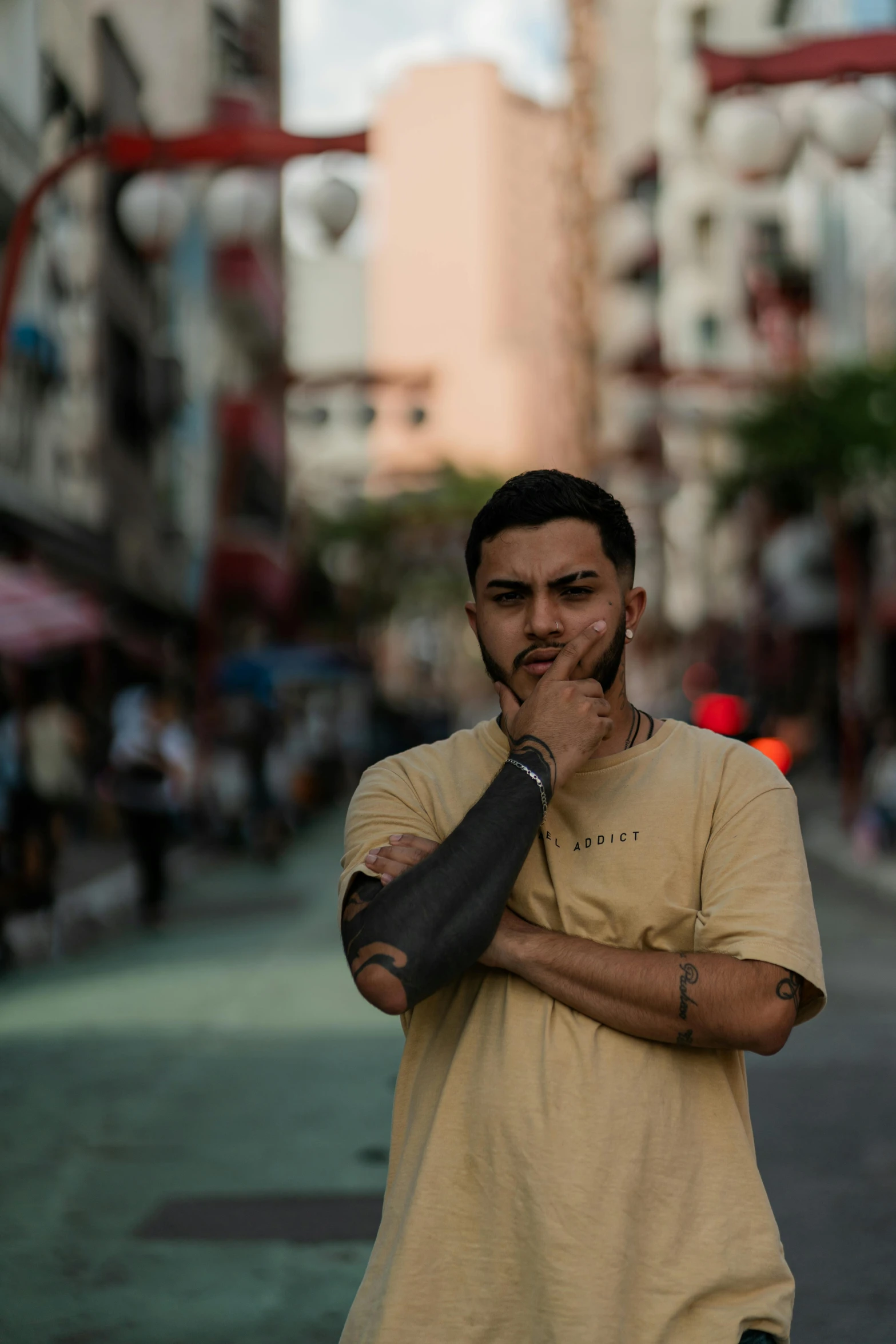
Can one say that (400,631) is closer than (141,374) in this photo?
No

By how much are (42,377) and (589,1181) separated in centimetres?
2615

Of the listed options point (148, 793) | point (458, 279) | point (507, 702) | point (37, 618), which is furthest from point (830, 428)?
point (458, 279)

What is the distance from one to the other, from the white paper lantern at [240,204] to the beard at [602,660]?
40.9 feet

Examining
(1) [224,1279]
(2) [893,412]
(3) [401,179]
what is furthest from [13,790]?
(3) [401,179]

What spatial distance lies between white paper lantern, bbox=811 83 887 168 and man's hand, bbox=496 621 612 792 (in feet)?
35.3

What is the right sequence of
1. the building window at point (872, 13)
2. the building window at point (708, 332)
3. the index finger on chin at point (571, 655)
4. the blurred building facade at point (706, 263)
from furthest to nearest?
the building window at point (708, 332), the blurred building facade at point (706, 263), the building window at point (872, 13), the index finger on chin at point (571, 655)

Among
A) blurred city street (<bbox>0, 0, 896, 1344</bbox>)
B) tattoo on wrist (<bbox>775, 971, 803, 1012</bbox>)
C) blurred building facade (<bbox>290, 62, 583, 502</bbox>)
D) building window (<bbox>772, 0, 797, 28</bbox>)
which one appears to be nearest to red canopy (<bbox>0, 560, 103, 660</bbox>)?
blurred city street (<bbox>0, 0, 896, 1344</bbox>)

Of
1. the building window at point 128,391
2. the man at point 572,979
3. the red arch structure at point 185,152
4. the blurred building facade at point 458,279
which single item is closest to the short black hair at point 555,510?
the man at point 572,979

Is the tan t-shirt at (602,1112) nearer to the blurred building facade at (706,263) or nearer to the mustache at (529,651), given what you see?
the mustache at (529,651)

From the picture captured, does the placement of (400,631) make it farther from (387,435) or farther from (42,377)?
(42,377)

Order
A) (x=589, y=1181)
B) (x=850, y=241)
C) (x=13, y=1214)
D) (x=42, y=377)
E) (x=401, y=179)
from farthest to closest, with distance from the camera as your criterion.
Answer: (x=401, y=179) < (x=850, y=241) < (x=42, y=377) < (x=13, y=1214) < (x=589, y=1181)

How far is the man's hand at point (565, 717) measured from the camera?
8.05 ft

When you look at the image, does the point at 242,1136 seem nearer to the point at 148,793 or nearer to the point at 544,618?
the point at 544,618

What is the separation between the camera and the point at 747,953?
2441 mm
